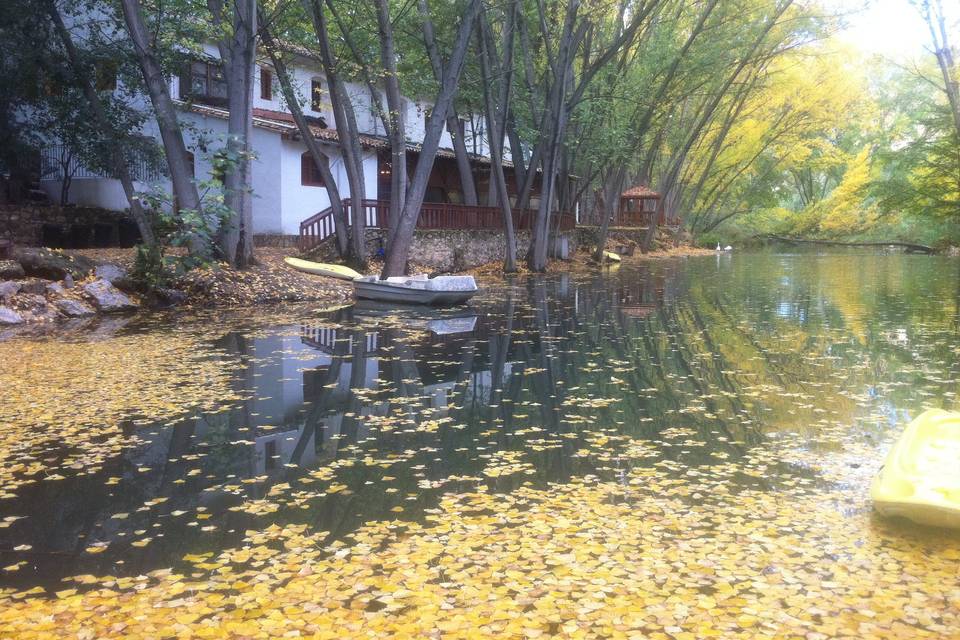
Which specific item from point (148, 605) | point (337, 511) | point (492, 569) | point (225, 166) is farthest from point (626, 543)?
point (225, 166)

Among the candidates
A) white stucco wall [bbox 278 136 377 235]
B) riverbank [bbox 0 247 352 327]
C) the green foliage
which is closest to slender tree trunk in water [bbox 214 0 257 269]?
riverbank [bbox 0 247 352 327]

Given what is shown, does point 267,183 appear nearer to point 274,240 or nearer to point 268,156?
point 268,156

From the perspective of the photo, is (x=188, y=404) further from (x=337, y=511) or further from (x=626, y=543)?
(x=626, y=543)

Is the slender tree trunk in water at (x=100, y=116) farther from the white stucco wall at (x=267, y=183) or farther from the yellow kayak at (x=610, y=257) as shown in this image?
the yellow kayak at (x=610, y=257)

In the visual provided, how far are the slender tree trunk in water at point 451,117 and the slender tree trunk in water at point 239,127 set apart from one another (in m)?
4.62

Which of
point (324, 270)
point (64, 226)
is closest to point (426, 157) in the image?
point (324, 270)

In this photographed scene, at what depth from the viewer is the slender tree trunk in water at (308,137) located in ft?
56.8

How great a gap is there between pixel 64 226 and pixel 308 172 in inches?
300

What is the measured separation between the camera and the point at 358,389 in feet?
26.4

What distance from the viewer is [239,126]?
50.0 feet

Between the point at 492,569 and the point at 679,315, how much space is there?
36.6ft

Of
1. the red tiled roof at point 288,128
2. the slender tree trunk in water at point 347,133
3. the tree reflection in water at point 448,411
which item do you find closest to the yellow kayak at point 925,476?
the tree reflection in water at point 448,411

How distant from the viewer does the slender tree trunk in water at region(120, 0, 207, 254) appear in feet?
47.4

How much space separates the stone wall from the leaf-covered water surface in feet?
34.8
